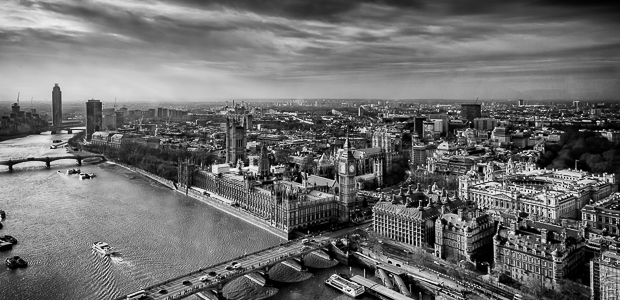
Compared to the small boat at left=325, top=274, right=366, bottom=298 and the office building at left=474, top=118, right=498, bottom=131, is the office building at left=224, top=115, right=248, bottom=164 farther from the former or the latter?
the office building at left=474, top=118, right=498, bottom=131

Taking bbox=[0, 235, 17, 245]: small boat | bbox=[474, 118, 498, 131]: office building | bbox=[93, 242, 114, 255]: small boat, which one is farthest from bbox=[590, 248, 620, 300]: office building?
bbox=[474, 118, 498, 131]: office building

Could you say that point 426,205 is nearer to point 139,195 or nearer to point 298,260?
point 298,260

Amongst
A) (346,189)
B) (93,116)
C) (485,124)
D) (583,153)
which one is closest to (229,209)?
(346,189)

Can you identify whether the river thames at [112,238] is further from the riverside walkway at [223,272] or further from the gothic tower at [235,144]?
the gothic tower at [235,144]

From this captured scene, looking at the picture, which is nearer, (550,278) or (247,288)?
(550,278)

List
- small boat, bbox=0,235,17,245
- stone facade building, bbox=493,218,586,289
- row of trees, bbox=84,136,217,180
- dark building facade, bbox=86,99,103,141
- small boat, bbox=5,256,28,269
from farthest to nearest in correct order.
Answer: dark building facade, bbox=86,99,103,141 < row of trees, bbox=84,136,217,180 < small boat, bbox=0,235,17,245 < small boat, bbox=5,256,28,269 < stone facade building, bbox=493,218,586,289

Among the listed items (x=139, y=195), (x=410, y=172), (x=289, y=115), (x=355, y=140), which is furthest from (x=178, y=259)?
(x=289, y=115)
